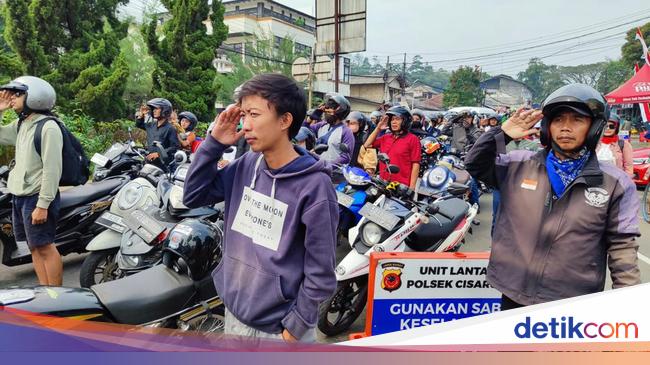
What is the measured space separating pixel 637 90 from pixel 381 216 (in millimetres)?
15910

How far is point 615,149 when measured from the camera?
591 cm

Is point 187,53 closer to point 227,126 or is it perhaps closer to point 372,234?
point 372,234

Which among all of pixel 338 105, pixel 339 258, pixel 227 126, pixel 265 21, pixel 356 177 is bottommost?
pixel 339 258

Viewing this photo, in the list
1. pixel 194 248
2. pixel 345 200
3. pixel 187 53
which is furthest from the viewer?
pixel 187 53

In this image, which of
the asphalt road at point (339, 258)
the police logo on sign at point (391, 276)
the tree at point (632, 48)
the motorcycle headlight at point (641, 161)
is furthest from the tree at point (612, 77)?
the police logo on sign at point (391, 276)

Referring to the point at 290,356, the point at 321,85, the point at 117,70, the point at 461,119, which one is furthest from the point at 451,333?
the point at 321,85

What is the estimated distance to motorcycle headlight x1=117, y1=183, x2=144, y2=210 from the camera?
3883mm

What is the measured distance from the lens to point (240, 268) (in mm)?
1766

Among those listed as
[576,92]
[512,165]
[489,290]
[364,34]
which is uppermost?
[364,34]

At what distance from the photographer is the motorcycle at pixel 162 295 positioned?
1909 mm

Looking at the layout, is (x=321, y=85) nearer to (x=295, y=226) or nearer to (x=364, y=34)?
(x=364, y=34)

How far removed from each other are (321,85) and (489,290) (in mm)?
31222

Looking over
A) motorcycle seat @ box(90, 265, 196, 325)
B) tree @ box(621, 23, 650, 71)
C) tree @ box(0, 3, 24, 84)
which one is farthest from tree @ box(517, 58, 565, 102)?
motorcycle seat @ box(90, 265, 196, 325)

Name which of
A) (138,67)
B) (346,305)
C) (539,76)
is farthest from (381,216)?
(539,76)
